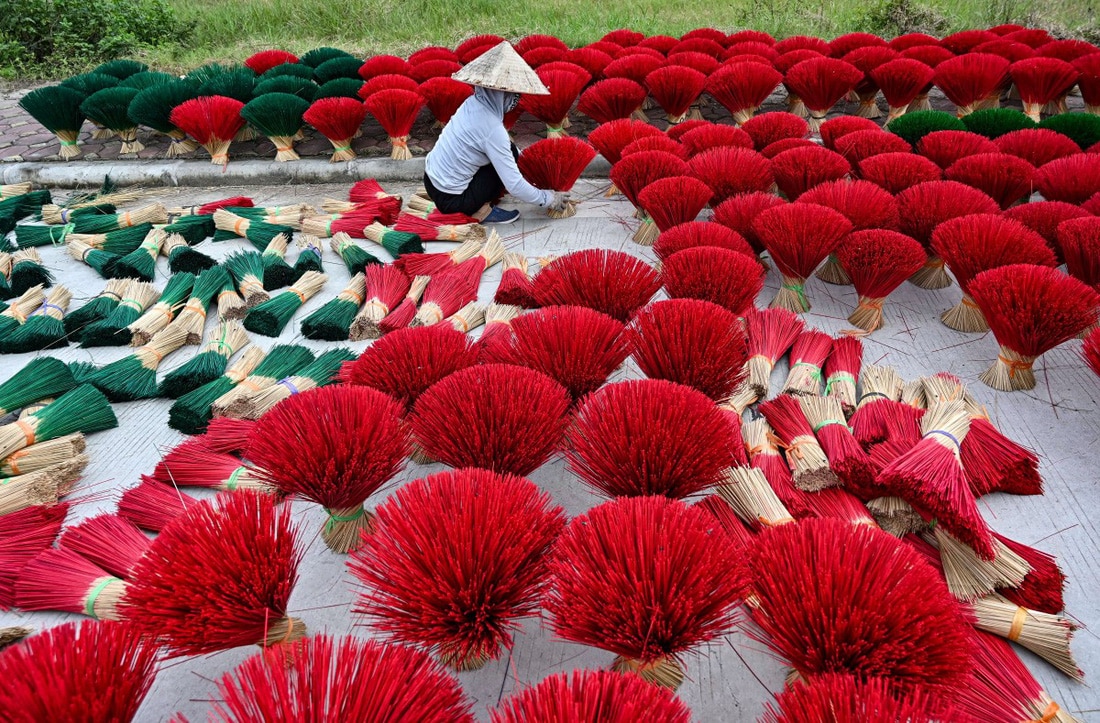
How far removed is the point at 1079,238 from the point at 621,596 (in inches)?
88.9

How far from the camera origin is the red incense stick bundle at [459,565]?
1.22 meters

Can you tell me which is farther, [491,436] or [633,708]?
[491,436]

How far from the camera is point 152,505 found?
185 centimetres

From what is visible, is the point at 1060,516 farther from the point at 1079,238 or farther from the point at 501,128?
the point at 501,128

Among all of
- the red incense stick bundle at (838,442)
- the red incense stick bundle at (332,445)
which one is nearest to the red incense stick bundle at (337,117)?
the red incense stick bundle at (332,445)

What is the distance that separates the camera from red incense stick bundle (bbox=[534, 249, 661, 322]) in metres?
2.30

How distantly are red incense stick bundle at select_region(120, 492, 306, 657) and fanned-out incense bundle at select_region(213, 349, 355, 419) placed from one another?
0.84 m

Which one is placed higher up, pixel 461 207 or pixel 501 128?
pixel 501 128

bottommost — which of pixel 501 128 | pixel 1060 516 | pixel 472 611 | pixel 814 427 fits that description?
pixel 1060 516

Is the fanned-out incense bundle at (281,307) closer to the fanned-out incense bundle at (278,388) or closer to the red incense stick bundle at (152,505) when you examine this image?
the fanned-out incense bundle at (278,388)

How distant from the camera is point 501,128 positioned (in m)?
3.48

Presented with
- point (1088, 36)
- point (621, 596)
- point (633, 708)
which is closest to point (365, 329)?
point (621, 596)

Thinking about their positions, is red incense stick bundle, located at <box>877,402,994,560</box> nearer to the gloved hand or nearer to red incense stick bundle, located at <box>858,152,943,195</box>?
red incense stick bundle, located at <box>858,152,943,195</box>

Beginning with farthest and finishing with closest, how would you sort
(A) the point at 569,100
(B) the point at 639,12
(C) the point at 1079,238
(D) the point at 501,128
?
(B) the point at 639,12 → (A) the point at 569,100 → (D) the point at 501,128 → (C) the point at 1079,238
